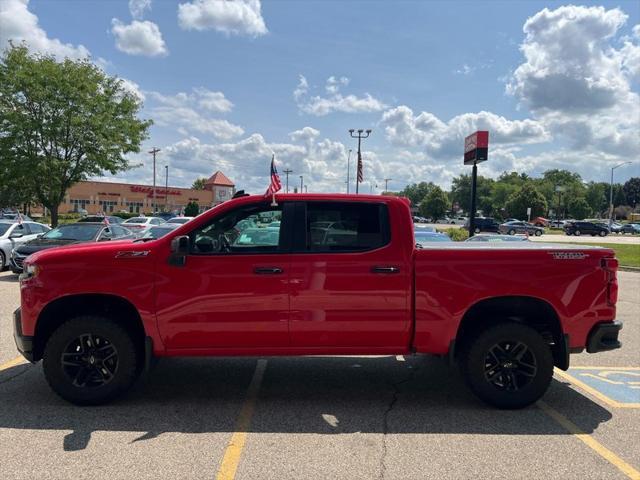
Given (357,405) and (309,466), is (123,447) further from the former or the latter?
(357,405)

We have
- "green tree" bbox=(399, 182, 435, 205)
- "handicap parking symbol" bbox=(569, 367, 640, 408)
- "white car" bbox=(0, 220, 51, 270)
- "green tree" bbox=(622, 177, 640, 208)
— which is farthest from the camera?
"green tree" bbox=(399, 182, 435, 205)

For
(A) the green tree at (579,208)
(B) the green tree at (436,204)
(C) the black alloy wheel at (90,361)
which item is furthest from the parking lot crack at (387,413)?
(B) the green tree at (436,204)

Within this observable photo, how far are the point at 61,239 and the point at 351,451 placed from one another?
1114 cm

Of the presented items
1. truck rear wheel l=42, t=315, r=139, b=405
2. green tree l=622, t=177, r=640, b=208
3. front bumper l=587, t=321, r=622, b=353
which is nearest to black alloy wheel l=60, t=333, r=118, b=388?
truck rear wheel l=42, t=315, r=139, b=405

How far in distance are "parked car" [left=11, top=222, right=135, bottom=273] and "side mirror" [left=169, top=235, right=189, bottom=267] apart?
8394 mm

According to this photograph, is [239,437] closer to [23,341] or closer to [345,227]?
[345,227]


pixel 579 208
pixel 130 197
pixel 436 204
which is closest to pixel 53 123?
pixel 130 197

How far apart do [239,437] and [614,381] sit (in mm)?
4141

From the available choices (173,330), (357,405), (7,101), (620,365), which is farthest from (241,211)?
(7,101)

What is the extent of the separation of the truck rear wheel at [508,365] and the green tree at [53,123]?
71.2 feet

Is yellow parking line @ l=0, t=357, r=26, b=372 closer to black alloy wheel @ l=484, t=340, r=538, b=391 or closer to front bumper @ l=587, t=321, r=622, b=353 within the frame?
black alloy wheel @ l=484, t=340, r=538, b=391

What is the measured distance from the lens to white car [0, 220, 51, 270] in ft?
45.3

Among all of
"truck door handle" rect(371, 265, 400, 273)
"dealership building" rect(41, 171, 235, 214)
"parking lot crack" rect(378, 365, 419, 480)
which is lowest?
"parking lot crack" rect(378, 365, 419, 480)

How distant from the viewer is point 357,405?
455cm
